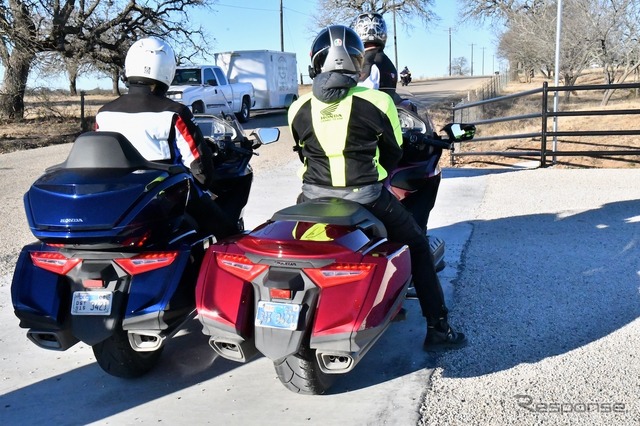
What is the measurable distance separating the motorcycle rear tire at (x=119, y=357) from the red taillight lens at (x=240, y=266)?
2.48 feet

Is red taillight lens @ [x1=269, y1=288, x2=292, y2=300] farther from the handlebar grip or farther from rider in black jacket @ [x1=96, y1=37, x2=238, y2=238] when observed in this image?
the handlebar grip

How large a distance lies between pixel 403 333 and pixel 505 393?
105 centimetres

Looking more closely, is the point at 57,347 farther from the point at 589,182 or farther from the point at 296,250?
the point at 589,182

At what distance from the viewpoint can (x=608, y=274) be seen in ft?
18.6

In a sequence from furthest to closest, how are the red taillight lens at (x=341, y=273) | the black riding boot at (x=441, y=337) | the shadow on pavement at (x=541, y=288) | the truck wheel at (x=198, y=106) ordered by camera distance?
the truck wheel at (x=198, y=106)
the shadow on pavement at (x=541, y=288)
the black riding boot at (x=441, y=337)
the red taillight lens at (x=341, y=273)

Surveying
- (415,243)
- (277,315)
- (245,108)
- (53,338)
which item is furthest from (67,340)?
(245,108)

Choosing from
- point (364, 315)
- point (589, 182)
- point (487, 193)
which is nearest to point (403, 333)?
point (364, 315)

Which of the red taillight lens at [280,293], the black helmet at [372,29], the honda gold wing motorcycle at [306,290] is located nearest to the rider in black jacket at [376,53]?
the black helmet at [372,29]

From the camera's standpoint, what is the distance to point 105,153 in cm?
370

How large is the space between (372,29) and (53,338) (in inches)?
127

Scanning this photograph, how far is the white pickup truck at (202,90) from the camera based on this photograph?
19.7 metres

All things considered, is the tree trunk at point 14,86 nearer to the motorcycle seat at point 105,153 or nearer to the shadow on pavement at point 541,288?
the shadow on pavement at point 541,288

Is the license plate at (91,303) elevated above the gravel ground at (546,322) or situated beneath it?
elevated above

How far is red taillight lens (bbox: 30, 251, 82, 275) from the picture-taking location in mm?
3545
